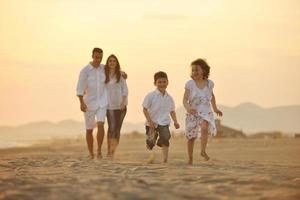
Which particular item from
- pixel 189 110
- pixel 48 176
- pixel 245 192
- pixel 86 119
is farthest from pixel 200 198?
pixel 86 119

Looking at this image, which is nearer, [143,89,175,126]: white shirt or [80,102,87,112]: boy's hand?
[143,89,175,126]: white shirt

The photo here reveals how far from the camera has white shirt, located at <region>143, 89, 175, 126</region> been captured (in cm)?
995

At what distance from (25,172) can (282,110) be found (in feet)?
447

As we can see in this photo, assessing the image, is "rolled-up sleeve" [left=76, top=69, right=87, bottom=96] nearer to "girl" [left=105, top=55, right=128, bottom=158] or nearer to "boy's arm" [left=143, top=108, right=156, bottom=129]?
"girl" [left=105, top=55, right=128, bottom=158]

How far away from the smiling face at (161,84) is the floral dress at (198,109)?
0.49 m

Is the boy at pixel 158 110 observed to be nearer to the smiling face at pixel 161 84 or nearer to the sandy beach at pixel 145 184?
the smiling face at pixel 161 84

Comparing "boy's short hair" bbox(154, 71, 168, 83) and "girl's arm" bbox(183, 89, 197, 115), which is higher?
"boy's short hair" bbox(154, 71, 168, 83)

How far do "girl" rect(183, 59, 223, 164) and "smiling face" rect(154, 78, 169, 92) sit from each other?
47cm

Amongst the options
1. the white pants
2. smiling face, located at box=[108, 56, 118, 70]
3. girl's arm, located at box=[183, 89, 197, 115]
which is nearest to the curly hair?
girl's arm, located at box=[183, 89, 197, 115]

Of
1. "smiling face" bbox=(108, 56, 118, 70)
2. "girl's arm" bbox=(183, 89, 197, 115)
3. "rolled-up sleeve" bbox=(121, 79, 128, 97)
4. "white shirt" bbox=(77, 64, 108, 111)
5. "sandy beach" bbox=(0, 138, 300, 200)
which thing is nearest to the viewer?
"sandy beach" bbox=(0, 138, 300, 200)

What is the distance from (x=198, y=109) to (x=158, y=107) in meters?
0.74

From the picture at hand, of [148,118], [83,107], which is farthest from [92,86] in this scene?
[148,118]

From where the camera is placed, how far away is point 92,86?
35.1 feet

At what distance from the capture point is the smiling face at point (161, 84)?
9.95 meters
